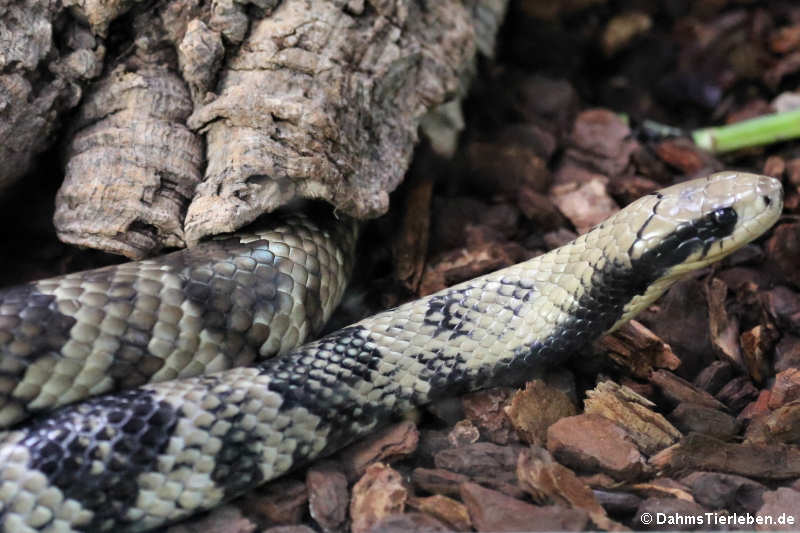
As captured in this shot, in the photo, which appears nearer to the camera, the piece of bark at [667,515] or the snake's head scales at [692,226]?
the piece of bark at [667,515]

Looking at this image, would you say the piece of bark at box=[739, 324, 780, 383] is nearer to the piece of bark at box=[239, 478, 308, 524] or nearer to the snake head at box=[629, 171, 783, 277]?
the snake head at box=[629, 171, 783, 277]

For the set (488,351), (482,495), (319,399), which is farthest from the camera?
(488,351)

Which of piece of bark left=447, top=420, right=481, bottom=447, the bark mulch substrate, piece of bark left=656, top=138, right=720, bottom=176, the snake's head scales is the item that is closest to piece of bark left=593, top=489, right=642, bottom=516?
the bark mulch substrate

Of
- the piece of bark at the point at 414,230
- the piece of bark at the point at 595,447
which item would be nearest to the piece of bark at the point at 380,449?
the piece of bark at the point at 595,447

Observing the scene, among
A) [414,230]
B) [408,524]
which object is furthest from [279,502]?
[414,230]

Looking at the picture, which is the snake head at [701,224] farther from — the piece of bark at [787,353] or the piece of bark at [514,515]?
the piece of bark at [514,515]

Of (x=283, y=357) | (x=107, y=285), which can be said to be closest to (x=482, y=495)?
(x=283, y=357)

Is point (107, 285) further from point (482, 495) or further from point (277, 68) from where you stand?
point (482, 495)
